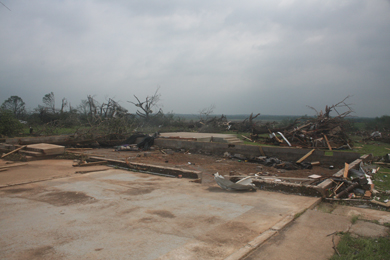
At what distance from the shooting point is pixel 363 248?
3.21 metres

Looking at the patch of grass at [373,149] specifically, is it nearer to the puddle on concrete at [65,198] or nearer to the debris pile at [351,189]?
the debris pile at [351,189]

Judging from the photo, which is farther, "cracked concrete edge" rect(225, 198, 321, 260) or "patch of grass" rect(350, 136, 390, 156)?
"patch of grass" rect(350, 136, 390, 156)

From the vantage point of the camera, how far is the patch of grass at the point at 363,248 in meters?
2.99

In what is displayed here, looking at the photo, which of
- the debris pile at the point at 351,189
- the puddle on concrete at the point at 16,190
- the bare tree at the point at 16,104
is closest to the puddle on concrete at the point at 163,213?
the puddle on concrete at the point at 16,190

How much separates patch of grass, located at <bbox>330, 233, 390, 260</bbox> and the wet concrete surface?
0.99 metres

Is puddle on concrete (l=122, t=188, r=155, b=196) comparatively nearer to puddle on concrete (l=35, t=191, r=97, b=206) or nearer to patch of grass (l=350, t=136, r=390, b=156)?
puddle on concrete (l=35, t=191, r=97, b=206)

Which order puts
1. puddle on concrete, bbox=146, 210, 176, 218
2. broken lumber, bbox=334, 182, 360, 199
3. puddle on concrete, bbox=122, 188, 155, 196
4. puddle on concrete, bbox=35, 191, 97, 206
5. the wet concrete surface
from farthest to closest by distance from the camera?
broken lumber, bbox=334, 182, 360, 199 < puddle on concrete, bbox=122, 188, 155, 196 < puddle on concrete, bbox=35, 191, 97, 206 < puddle on concrete, bbox=146, 210, 176, 218 < the wet concrete surface

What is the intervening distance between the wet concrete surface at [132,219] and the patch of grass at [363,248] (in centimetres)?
99

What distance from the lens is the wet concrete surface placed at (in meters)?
3.09

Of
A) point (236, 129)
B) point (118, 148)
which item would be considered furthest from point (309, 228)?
point (236, 129)

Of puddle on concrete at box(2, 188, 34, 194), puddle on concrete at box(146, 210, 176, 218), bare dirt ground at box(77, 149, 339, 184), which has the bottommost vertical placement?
bare dirt ground at box(77, 149, 339, 184)

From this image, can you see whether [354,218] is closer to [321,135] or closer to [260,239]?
[260,239]

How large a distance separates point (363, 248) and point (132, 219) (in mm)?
3176

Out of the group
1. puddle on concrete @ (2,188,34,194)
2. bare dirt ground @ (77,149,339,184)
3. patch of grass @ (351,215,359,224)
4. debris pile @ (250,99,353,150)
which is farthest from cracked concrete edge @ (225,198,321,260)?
debris pile @ (250,99,353,150)
